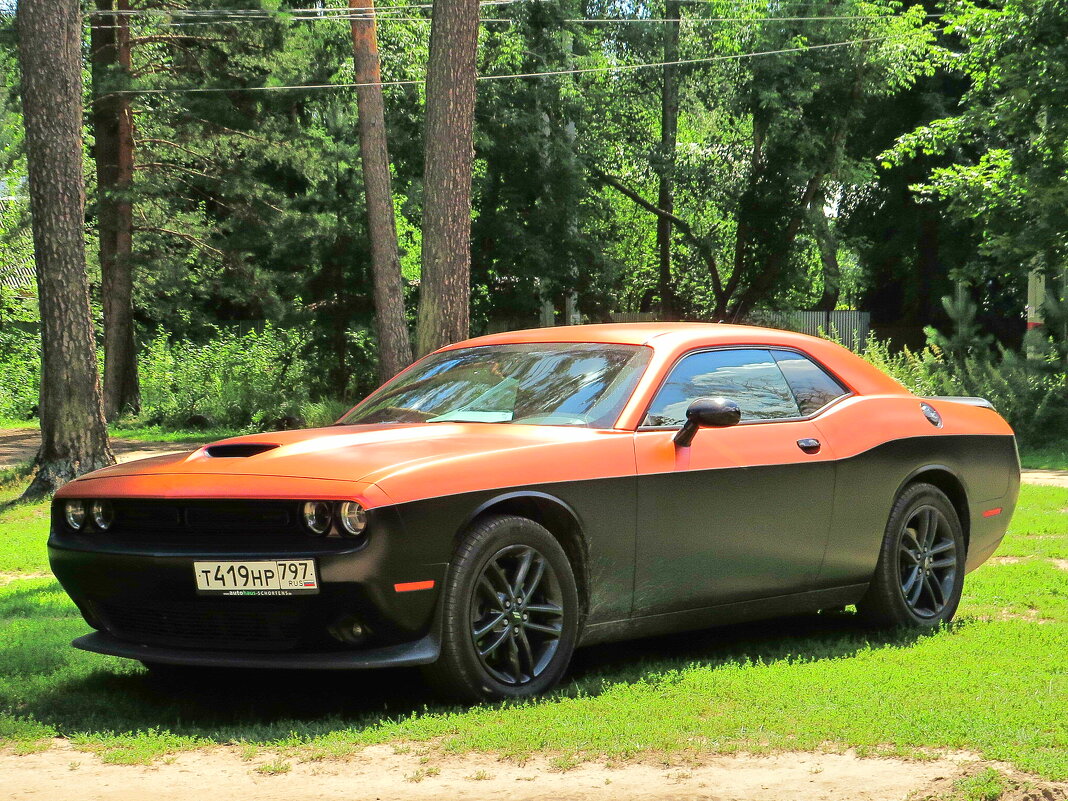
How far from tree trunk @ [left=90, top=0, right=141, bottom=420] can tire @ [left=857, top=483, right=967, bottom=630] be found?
24.6 m

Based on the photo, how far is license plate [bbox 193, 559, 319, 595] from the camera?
5320 mm

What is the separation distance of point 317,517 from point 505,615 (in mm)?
856

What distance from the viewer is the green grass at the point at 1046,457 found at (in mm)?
19234

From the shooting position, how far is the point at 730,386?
22.5ft

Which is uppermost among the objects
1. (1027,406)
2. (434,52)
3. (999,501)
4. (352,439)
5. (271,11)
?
(271,11)

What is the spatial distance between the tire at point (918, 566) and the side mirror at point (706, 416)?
153cm

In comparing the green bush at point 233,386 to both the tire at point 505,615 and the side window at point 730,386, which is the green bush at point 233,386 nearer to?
the side window at point 730,386

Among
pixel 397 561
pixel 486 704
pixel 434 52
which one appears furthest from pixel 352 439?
pixel 434 52

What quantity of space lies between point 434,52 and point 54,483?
602 cm

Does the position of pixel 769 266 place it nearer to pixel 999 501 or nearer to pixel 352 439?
pixel 999 501

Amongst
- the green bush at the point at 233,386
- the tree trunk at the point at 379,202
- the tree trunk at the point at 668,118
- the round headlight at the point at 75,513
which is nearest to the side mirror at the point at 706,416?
the round headlight at the point at 75,513

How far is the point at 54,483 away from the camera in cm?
1563

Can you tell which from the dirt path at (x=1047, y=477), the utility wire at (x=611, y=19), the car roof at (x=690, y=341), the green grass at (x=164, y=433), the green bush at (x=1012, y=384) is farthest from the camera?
the utility wire at (x=611, y=19)

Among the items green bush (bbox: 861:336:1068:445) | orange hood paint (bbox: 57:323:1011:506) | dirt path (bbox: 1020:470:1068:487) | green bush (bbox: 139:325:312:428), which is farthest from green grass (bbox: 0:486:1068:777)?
green bush (bbox: 139:325:312:428)
